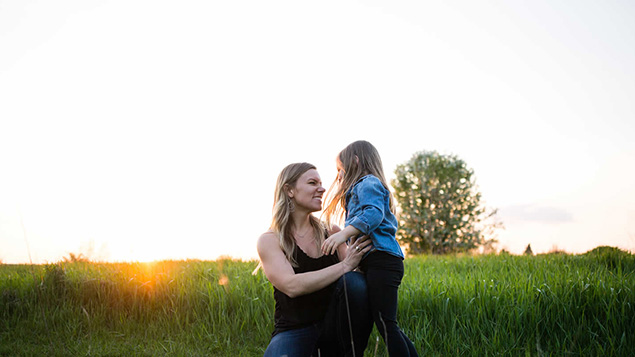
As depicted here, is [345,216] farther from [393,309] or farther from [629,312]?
[629,312]

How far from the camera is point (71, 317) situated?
671 cm

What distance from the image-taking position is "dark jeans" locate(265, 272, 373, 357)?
11.8 feet

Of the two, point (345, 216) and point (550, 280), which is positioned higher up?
point (345, 216)

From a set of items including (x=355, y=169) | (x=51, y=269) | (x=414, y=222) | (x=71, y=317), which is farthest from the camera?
(x=414, y=222)

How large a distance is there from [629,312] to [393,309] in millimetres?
3289

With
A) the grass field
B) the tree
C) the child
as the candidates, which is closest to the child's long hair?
the child

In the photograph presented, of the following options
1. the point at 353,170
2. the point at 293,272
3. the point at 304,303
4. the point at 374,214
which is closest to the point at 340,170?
the point at 353,170

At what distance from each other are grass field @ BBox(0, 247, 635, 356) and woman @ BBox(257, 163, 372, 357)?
1432 millimetres

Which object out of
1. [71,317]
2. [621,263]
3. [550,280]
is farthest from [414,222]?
[71,317]

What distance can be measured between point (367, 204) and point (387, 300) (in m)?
0.85

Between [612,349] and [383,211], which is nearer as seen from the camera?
[383,211]

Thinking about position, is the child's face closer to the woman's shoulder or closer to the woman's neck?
the woman's neck

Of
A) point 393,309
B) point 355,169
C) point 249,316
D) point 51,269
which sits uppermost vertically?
point 355,169

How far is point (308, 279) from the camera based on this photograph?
3.64m
